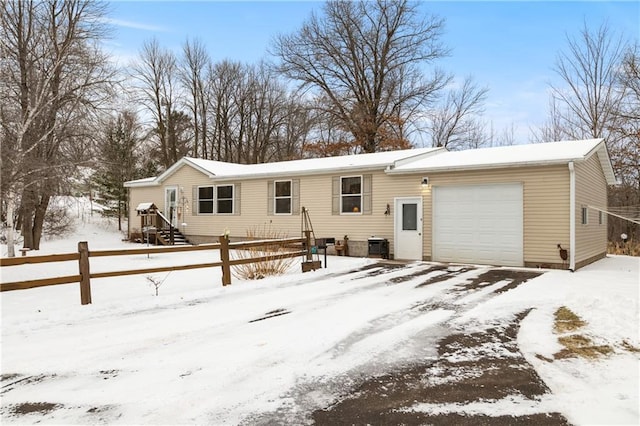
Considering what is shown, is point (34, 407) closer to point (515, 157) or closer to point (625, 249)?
point (515, 157)

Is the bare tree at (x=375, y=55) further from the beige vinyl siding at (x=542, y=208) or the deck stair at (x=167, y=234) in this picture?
the beige vinyl siding at (x=542, y=208)

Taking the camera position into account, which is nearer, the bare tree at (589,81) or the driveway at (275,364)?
the driveway at (275,364)

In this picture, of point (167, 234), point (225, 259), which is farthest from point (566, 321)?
point (167, 234)

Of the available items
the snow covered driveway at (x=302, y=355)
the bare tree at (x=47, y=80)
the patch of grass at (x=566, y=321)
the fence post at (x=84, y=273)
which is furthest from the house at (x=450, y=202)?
the fence post at (x=84, y=273)

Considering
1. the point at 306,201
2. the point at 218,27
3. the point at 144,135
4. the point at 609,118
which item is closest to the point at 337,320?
the point at 306,201

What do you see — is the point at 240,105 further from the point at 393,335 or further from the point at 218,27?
→ the point at 393,335

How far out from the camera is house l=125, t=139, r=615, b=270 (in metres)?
10.3

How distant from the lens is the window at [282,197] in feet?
49.9

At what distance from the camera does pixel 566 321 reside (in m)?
5.34

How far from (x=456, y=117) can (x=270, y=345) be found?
2696cm

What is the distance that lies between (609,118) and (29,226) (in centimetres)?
2688

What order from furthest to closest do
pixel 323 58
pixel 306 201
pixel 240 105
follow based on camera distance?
pixel 240 105 → pixel 323 58 → pixel 306 201

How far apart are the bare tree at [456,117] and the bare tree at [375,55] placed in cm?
234

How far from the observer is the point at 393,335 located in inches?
189
